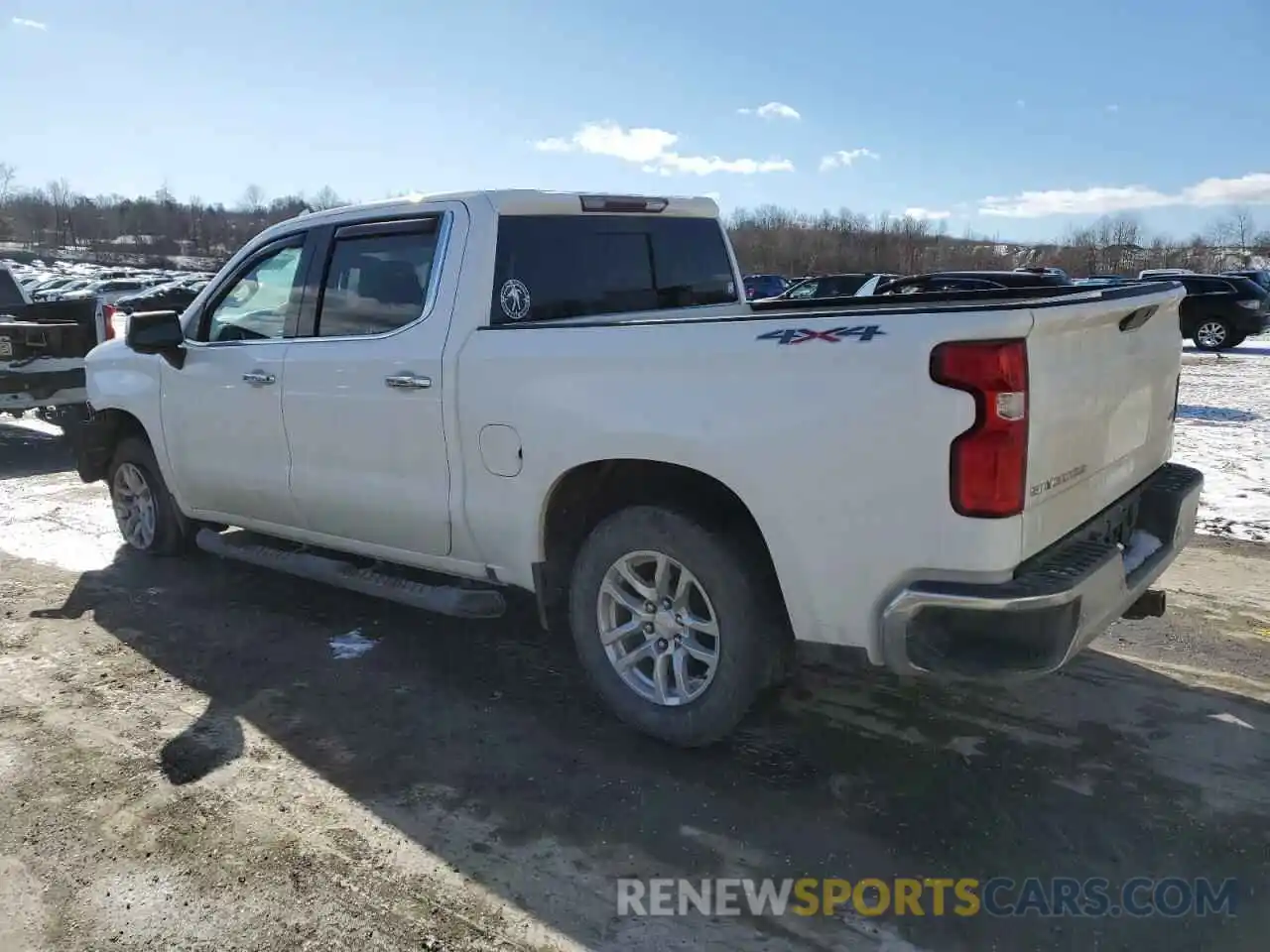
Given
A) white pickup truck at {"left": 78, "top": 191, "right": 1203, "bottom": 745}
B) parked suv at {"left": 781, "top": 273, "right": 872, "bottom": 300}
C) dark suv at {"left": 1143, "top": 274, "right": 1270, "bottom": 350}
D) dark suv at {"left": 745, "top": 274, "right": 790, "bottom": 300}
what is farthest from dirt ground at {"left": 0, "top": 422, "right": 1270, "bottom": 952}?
dark suv at {"left": 745, "top": 274, "right": 790, "bottom": 300}

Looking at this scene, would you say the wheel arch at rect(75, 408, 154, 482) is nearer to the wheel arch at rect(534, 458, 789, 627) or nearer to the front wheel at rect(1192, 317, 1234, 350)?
the wheel arch at rect(534, 458, 789, 627)

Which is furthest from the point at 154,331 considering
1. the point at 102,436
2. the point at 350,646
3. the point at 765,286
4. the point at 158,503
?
the point at 765,286

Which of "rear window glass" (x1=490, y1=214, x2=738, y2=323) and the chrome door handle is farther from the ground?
"rear window glass" (x1=490, y1=214, x2=738, y2=323)

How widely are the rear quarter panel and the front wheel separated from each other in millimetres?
23271

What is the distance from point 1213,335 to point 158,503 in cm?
2352

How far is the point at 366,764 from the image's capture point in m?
3.66

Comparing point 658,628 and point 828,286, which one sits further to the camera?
point 828,286

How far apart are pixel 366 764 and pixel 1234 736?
10.6 feet

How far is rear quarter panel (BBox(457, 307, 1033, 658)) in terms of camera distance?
2.78 m

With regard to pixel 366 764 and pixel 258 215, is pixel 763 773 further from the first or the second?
pixel 258 215

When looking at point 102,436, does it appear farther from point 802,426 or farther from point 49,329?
point 802,426

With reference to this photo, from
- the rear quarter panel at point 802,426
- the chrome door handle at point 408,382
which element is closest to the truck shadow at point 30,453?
the chrome door handle at point 408,382

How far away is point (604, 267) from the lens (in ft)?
14.9

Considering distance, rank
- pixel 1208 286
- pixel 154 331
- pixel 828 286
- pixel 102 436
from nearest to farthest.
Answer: pixel 154 331 < pixel 102 436 < pixel 828 286 < pixel 1208 286
